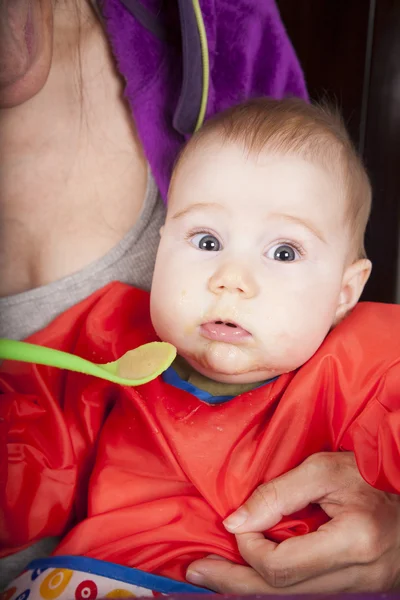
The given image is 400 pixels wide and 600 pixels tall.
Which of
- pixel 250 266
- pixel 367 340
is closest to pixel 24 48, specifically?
pixel 250 266

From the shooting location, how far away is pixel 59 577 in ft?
2.34

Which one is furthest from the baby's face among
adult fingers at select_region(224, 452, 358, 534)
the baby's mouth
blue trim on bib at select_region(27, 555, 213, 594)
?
blue trim on bib at select_region(27, 555, 213, 594)

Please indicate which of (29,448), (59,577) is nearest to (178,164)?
(29,448)

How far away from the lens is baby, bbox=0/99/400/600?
728 millimetres

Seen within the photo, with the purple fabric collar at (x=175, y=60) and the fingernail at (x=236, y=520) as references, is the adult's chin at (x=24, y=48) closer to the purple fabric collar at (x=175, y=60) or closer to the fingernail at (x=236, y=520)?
the purple fabric collar at (x=175, y=60)

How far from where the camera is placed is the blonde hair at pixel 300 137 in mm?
786

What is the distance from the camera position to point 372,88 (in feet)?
3.76

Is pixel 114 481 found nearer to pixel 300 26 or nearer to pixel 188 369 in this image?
pixel 188 369

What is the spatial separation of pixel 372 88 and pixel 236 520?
2.56 feet

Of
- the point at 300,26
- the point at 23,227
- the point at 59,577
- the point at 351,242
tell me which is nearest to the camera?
the point at 59,577

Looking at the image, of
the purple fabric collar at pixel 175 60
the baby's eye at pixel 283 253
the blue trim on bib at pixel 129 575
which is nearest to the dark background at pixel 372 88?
the purple fabric collar at pixel 175 60

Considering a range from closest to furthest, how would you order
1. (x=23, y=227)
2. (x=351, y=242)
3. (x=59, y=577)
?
1. (x=59, y=577)
2. (x=351, y=242)
3. (x=23, y=227)

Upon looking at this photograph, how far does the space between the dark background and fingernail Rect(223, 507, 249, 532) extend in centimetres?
52

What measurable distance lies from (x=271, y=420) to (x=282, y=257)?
189mm
